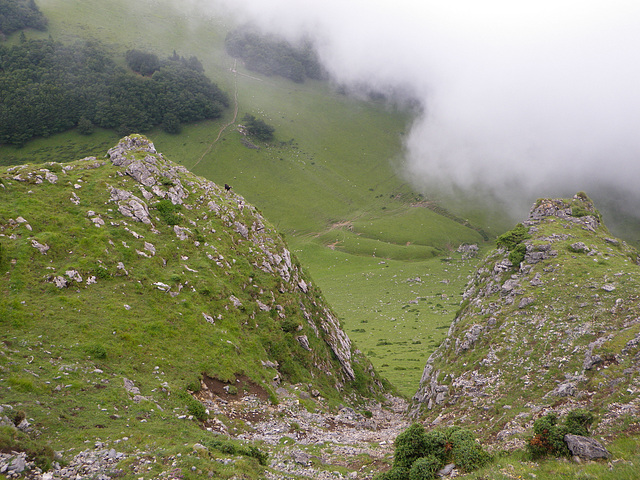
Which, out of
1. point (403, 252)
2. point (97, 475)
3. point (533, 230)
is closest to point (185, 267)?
point (97, 475)

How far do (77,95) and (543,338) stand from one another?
8242 inches

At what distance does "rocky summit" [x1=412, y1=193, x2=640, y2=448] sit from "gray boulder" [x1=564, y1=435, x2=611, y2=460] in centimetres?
284

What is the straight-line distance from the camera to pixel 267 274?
3816 centimetres

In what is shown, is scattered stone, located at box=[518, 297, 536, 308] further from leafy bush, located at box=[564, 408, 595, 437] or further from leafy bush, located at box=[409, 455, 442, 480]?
leafy bush, located at box=[409, 455, 442, 480]

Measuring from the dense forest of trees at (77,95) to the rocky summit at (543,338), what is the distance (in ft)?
620

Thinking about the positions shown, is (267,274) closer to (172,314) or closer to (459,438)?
(172,314)

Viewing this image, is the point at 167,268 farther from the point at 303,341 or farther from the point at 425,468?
the point at 425,468

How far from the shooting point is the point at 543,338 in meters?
28.2

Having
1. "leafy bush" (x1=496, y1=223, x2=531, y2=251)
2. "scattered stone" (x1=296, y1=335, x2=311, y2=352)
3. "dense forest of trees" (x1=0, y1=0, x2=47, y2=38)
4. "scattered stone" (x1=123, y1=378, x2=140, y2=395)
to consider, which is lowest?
"scattered stone" (x1=123, y1=378, x2=140, y2=395)

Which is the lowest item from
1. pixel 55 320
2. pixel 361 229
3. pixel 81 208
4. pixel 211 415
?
pixel 211 415

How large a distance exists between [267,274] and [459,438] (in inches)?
978

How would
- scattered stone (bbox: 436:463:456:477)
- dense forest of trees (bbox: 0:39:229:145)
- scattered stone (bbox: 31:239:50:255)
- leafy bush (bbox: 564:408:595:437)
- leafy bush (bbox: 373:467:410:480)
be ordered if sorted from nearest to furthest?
1. leafy bush (bbox: 564:408:595:437)
2. scattered stone (bbox: 436:463:456:477)
3. leafy bush (bbox: 373:467:410:480)
4. scattered stone (bbox: 31:239:50:255)
5. dense forest of trees (bbox: 0:39:229:145)

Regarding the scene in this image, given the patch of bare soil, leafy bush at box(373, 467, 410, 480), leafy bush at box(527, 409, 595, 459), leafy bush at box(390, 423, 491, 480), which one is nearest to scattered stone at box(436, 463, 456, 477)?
leafy bush at box(390, 423, 491, 480)

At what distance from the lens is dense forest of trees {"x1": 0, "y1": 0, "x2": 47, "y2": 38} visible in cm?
18841
